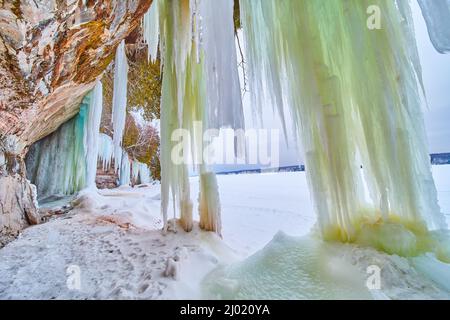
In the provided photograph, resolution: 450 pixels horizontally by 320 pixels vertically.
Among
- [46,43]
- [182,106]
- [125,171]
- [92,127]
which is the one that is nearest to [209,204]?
[182,106]

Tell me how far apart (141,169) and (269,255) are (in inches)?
477

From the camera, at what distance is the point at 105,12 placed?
89.4 inches

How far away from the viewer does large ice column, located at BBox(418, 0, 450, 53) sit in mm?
1300

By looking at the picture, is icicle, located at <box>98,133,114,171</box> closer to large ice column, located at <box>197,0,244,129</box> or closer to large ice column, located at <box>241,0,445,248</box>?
large ice column, located at <box>197,0,244,129</box>

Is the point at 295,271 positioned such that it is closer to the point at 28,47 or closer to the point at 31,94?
the point at 28,47

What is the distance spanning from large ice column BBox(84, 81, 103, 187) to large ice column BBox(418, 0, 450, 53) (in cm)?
536

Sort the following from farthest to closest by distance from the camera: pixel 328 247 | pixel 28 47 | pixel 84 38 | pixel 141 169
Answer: pixel 141 169 < pixel 84 38 < pixel 28 47 < pixel 328 247

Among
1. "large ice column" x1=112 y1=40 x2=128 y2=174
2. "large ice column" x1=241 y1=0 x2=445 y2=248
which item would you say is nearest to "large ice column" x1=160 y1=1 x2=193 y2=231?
"large ice column" x1=241 y1=0 x2=445 y2=248

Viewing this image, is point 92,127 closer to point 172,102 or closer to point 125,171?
point 172,102

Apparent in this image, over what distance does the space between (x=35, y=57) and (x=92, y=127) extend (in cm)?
328

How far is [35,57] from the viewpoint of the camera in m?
2.13

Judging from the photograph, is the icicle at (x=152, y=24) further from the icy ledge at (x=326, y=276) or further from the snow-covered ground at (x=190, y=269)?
the icy ledge at (x=326, y=276)

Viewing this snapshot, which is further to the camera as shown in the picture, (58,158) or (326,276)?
(58,158)
